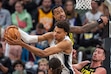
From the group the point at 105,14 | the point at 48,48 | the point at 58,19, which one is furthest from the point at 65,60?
the point at 105,14

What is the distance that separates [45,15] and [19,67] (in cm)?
257

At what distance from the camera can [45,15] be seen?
15.8 meters

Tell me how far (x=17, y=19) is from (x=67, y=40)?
6.68 m

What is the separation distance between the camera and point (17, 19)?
15875mm

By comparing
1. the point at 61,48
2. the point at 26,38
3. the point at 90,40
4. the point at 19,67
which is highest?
the point at 26,38

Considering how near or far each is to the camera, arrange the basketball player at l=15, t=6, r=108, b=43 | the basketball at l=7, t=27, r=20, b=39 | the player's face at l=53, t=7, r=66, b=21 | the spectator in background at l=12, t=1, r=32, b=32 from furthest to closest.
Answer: the spectator in background at l=12, t=1, r=32, b=32 < the player's face at l=53, t=7, r=66, b=21 < the basketball player at l=15, t=6, r=108, b=43 < the basketball at l=7, t=27, r=20, b=39

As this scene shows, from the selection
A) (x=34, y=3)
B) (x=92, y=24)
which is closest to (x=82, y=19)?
(x=34, y=3)

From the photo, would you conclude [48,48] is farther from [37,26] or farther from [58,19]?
[37,26]

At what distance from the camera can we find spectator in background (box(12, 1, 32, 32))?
15.8 m

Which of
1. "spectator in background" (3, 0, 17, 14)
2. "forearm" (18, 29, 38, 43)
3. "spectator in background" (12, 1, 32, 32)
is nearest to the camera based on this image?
"forearm" (18, 29, 38, 43)

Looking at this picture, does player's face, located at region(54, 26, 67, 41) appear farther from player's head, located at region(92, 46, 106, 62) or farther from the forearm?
player's head, located at region(92, 46, 106, 62)

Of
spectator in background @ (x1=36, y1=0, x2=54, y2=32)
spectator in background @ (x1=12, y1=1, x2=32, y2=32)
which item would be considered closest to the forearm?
spectator in background @ (x1=36, y1=0, x2=54, y2=32)

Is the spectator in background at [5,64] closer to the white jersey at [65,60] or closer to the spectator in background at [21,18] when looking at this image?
the spectator in background at [21,18]

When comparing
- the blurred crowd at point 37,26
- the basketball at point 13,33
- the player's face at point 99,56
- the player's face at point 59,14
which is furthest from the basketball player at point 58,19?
the blurred crowd at point 37,26
